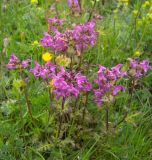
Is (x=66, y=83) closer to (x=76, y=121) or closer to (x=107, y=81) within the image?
(x=107, y=81)

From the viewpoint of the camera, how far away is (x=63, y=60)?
77.0 inches

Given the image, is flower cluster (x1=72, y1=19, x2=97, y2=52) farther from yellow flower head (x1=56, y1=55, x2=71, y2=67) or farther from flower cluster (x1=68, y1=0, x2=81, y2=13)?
flower cluster (x1=68, y1=0, x2=81, y2=13)

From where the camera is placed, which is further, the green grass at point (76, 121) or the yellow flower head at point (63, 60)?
the green grass at point (76, 121)

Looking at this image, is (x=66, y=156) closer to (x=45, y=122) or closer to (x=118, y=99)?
(x=45, y=122)

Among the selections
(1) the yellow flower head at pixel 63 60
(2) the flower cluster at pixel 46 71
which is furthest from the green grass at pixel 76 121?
(1) the yellow flower head at pixel 63 60

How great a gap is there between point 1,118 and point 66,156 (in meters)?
0.45

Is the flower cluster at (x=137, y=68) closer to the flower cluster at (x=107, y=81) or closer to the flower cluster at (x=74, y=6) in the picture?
the flower cluster at (x=107, y=81)

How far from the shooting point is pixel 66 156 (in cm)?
211

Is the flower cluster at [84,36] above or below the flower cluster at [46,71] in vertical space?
above

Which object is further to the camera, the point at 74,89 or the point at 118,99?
the point at 118,99

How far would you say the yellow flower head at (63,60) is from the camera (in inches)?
76.9

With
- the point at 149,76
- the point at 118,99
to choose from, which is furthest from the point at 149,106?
the point at 149,76

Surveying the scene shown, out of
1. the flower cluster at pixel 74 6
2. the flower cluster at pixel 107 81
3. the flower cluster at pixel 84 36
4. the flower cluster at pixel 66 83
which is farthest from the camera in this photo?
the flower cluster at pixel 74 6

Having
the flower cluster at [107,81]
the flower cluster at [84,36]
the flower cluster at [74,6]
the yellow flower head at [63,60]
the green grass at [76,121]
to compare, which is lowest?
the green grass at [76,121]
